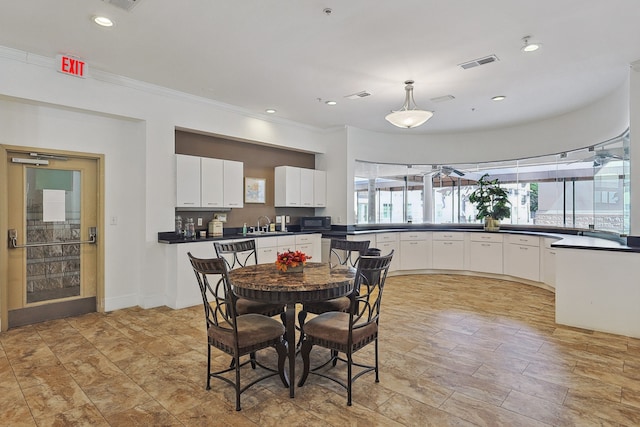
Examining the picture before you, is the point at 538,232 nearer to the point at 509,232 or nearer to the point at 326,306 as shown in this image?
the point at 509,232

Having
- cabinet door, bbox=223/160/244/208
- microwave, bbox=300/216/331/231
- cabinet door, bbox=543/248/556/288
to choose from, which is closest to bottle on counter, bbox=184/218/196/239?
cabinet door, bbox=223/160/244/208

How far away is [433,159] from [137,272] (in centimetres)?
586

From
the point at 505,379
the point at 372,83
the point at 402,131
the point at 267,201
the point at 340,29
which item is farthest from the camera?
the point at 402,131

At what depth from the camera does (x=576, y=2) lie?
2789mm

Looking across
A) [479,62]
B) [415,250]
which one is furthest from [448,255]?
[479,62]

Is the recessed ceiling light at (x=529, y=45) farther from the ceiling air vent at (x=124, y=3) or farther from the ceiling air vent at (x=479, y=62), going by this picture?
the ceiling air vent at (x=124, y=3)

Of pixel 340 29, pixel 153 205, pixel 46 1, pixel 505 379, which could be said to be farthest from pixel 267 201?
pixel 505 379

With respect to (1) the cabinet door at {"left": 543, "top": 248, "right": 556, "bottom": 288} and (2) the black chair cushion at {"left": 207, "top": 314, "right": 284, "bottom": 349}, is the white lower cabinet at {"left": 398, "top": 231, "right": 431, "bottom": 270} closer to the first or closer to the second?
(1) the cabinet door at {"left": 543, "top": 248, "right": 556, "bottom": 288}

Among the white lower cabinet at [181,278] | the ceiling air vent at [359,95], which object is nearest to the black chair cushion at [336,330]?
the white lower cabinet at [181,278]

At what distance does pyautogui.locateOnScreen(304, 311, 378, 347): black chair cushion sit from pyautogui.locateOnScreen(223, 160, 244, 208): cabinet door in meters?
3.20

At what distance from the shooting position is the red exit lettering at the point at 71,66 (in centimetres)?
377

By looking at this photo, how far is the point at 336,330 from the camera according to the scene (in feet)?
8.09

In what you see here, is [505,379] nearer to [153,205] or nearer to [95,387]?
[95,387]

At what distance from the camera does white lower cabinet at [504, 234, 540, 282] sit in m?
5.91
